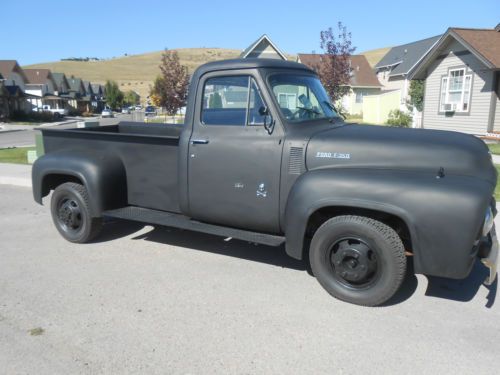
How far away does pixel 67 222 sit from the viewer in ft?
18.9

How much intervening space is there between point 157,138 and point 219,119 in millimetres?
785

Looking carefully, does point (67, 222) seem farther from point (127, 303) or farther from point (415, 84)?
point (415, 84)

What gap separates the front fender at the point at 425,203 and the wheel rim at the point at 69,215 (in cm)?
313

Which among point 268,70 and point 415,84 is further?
point 415,84

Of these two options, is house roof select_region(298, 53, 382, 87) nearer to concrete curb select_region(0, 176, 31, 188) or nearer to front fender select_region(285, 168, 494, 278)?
concrete curb select_region(0, 176, 31, 188)

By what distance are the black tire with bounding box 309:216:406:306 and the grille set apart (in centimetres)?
57

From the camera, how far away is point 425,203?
3492 millimetres

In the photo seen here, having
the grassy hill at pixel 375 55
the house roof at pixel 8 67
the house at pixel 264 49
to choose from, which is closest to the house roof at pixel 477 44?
the house at pixel 264 49

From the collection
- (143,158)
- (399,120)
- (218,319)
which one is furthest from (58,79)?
(218,319)

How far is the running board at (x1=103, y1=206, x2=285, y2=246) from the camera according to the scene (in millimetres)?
4379

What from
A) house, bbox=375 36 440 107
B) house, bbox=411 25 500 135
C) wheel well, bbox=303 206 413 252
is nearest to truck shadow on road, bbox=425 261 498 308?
wheel well, bbox=303 206 413 252

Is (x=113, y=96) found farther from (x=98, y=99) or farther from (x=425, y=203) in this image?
(x=425, y=203)

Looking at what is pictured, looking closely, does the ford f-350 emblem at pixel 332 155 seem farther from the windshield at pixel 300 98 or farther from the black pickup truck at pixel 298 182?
the windshield at pixel 300 98

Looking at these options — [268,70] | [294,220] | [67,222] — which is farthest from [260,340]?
[67,222]
